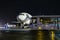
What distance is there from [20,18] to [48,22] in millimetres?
9705

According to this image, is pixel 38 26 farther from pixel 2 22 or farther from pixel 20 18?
pixel 2 22

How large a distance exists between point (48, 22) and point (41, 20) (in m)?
3.12

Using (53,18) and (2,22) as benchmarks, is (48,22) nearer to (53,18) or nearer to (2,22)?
(53,18)

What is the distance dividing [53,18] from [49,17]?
141cm

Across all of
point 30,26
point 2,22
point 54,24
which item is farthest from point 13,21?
point 54,24

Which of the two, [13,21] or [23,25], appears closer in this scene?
[23,25]

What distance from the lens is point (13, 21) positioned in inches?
2923

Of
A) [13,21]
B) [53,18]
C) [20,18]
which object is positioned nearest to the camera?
[20,18]

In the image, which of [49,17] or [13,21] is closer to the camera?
[49,17]

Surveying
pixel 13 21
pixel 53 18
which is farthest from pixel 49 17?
pixel 13 21

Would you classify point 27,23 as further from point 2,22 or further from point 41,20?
point 2,22

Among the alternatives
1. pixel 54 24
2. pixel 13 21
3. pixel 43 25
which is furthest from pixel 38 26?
pixel 13 21

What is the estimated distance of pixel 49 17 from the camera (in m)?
59.2

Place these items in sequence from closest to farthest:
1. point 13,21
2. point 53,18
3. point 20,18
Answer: point 20,18
point 53,18
point 13,21
